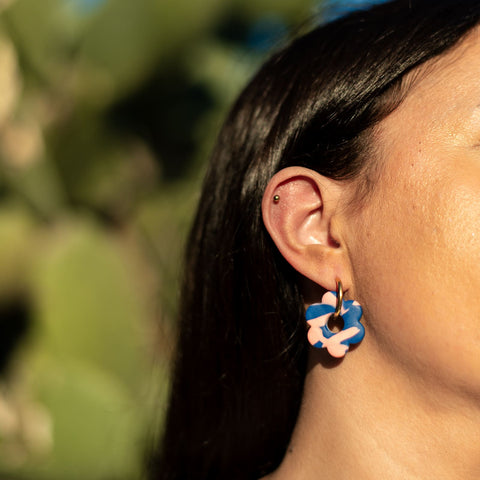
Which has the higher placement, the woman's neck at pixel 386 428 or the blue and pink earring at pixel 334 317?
the blue and pink earring at pixel 334 317

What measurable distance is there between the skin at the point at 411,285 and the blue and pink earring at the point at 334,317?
0.03 m

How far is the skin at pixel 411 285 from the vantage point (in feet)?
3.72

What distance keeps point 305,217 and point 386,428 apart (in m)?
0.40

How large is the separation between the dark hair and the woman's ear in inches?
1.4

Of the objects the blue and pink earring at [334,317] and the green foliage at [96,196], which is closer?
the blue and pink earring at [334,317]

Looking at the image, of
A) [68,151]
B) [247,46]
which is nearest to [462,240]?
[68,151]

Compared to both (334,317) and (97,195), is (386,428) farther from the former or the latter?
(97,195)

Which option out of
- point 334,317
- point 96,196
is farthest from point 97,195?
point 334,317

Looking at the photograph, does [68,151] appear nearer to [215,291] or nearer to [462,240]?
[215,291]

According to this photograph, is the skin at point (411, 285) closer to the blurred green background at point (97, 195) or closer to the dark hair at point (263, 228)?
the dark hair at point (263, 228)

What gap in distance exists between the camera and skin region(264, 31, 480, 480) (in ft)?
3.72

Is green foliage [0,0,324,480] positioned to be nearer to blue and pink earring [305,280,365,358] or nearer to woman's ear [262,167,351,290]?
woman's ear [262,167,351,290]

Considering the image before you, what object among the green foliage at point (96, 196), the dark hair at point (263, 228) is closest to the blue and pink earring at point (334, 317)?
the dark hair at point (263, 228)

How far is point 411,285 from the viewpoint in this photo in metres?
1.15
